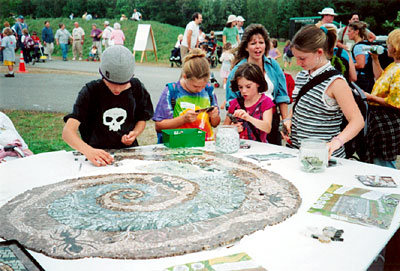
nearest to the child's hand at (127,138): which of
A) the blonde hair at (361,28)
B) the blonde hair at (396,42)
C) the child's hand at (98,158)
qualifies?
the child's hand at (98,158)

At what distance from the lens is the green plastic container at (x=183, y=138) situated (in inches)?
75.2

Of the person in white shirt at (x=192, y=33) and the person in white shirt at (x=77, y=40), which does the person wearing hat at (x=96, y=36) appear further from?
the person in white shirt at (x=192, y=33)

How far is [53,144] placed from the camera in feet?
13.5

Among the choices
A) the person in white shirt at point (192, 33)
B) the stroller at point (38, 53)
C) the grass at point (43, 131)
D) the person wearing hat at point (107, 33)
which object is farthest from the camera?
the stroller at point (38, 53)

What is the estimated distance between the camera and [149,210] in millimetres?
1113

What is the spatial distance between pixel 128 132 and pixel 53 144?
7.99 ft

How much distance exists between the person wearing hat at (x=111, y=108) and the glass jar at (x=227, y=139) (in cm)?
44

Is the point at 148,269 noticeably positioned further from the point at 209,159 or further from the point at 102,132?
the point at 102,132

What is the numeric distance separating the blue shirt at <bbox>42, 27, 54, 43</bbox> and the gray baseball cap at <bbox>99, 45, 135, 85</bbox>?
12626 mm

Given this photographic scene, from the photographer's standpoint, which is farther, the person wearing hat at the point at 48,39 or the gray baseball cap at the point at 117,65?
the person wearing hat at the point at 48,39

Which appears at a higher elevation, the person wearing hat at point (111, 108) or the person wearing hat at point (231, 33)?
the person wearing hat at point (231, 33)

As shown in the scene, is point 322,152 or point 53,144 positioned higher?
point 322,152

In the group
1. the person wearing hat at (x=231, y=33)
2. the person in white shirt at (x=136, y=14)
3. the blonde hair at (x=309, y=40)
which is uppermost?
the person in white shirt at (x=136, y=14)

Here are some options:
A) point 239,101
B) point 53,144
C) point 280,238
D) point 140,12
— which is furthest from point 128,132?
point 140,12
